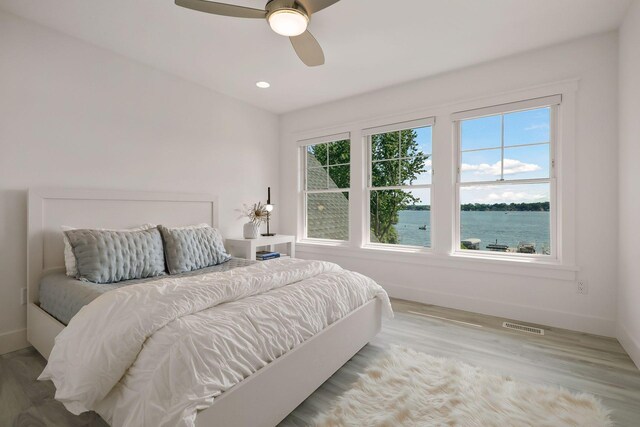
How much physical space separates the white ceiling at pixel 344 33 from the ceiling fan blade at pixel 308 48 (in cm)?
30

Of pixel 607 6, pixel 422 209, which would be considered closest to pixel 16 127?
pixel 422 209

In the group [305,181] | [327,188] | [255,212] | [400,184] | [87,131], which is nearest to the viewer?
[87,131]

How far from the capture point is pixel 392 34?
2.63 m

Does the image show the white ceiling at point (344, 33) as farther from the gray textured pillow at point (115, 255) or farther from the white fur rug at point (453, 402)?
the white fur rug at point (453, 402)

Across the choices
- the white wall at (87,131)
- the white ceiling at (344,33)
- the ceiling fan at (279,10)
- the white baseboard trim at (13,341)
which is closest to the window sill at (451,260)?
the white wall at (87,131)

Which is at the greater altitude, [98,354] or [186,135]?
[186,135]

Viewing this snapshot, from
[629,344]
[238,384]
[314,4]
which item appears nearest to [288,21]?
[314,4]

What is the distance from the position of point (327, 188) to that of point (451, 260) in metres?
1.92

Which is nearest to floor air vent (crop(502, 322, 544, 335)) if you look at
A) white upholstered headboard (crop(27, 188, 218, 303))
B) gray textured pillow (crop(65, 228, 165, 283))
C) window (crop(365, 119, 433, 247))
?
window (crop(365, 119, 433, 247))

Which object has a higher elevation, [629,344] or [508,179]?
[508,179]

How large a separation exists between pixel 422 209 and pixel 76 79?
364 cm

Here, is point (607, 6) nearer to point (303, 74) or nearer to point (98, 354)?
point (303, 74)

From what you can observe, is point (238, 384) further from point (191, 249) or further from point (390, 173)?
point (390, 173)

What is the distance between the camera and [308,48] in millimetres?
2309
